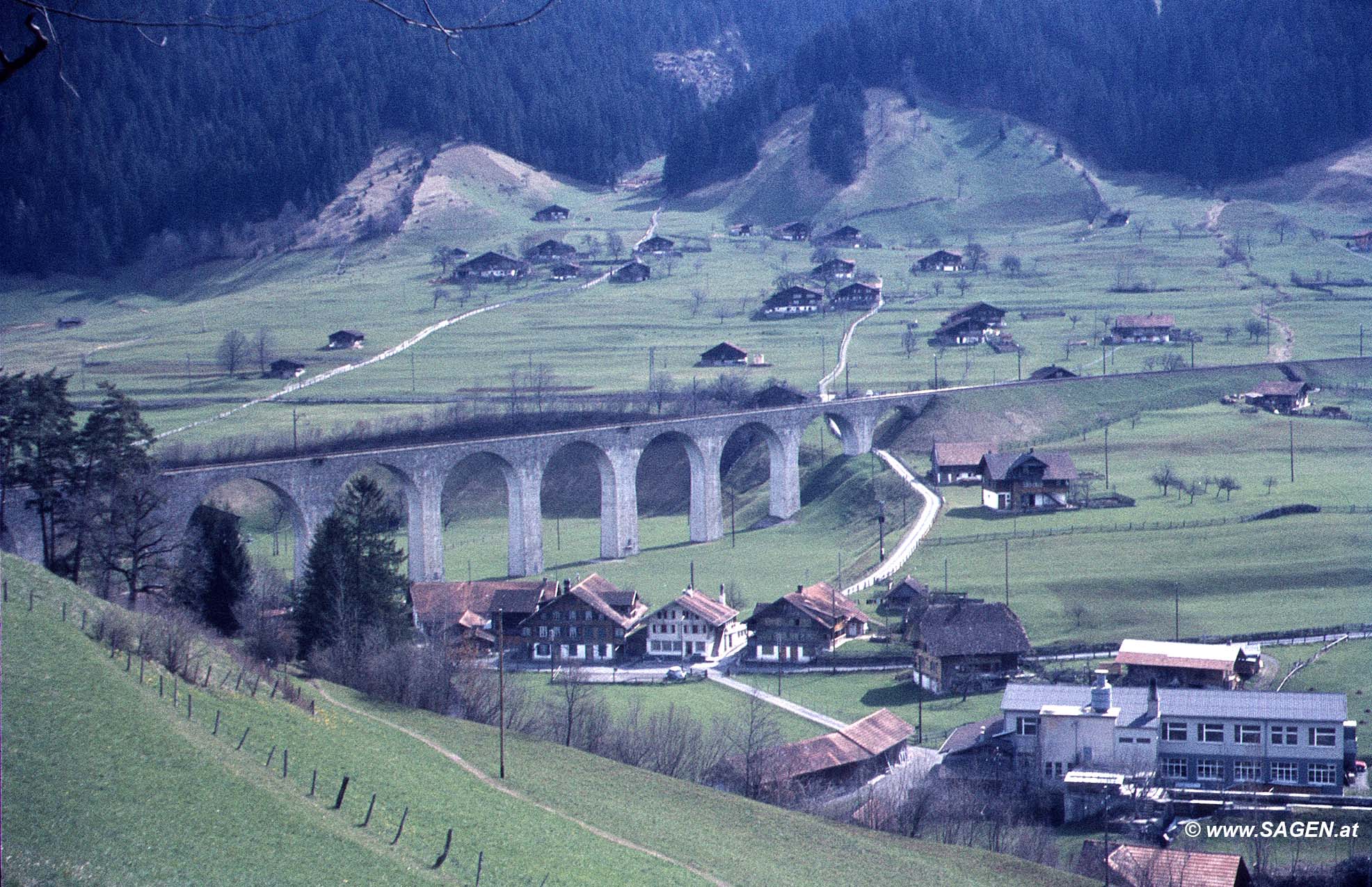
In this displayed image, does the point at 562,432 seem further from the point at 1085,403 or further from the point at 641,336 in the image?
the point at 641,336

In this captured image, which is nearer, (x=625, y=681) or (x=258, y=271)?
(x=625, y=681)

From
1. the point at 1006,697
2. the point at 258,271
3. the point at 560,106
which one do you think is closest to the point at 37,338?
the point at 258,271

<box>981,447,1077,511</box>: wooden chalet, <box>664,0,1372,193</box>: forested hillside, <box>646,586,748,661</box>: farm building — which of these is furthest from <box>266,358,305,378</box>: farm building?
<box>664,0,1372,193</box>: forested hillside

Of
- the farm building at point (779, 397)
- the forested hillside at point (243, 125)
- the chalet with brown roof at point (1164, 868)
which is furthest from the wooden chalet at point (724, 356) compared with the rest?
the chalet with brown roof at point (1164, 868)

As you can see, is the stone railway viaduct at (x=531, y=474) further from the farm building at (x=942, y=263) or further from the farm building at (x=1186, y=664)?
the farm building at (x=942, y=263)

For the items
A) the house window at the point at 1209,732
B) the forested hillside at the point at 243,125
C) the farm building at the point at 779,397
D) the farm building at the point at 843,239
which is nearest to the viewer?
the house window at the point at 1209,732
